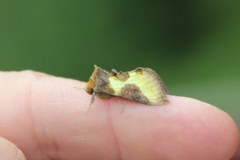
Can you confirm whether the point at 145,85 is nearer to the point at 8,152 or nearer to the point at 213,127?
the point at 213,127

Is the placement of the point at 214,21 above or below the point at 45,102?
above

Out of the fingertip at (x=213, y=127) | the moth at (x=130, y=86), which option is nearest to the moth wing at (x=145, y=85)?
the moth at (x=130, y=86)

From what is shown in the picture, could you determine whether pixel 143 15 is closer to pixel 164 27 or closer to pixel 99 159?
pixel 164 27

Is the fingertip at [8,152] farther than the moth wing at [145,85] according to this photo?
No

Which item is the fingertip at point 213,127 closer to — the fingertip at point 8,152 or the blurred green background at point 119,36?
the fingertip at point 8,152

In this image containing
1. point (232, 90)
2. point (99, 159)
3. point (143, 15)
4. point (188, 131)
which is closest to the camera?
point (188, 131)

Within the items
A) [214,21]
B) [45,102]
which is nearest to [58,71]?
[214,21]
